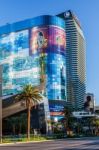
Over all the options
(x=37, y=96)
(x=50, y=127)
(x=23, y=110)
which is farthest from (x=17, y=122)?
(x=37, y=96)

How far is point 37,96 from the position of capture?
112438 millimetres

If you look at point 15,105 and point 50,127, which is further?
point 50,127

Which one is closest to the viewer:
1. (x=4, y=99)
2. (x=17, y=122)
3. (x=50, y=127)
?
(x=4, y=99)

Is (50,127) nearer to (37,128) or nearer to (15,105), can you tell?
(37,128)

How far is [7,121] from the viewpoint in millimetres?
165625

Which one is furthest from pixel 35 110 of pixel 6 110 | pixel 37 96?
pixel 37 96

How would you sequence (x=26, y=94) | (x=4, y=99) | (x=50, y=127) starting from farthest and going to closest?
(x=50, y=127) < (x=4, y=99) < (x=26, y=94)

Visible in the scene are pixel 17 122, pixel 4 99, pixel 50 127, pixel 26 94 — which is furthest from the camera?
pixel 50 127

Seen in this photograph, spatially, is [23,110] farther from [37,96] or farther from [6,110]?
[37,96]

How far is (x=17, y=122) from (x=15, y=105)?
1006 cm

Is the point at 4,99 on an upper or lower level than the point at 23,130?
upper

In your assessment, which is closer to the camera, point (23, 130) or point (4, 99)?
point (4, 99)

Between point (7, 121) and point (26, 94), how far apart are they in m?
56.4

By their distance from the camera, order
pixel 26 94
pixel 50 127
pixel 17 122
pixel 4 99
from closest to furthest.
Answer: pixel 26 94 → pixel 4 99 → pixel 17 122 → pixel 50 127
